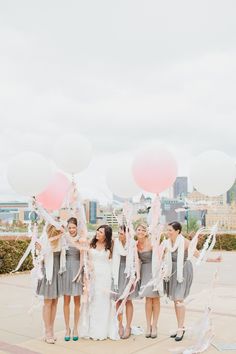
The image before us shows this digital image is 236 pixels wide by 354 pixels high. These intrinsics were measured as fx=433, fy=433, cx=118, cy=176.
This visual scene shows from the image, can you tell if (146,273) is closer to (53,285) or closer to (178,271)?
(178,271)

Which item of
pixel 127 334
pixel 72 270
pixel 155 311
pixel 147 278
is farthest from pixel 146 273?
pixel 72 270

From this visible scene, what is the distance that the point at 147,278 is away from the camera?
5.04m

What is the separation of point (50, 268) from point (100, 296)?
2.26 ft

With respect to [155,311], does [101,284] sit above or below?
above

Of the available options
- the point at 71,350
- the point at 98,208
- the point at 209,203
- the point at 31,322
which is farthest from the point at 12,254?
the point at 209,203

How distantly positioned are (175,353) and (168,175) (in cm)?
188

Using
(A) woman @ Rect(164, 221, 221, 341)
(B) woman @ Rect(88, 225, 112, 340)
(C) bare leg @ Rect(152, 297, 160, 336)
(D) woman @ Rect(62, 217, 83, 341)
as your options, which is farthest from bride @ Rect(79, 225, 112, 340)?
(A) woman @ Rect(164, 221, 221, 341)

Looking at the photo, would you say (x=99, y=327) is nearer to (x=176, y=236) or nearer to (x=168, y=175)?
(x=176, y=236)

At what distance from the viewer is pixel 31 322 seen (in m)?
6.00

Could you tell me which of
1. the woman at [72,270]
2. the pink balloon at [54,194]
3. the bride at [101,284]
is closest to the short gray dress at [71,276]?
the woman at [72,270]

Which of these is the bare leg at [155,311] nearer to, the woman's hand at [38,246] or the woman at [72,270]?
the woman at [72,270]

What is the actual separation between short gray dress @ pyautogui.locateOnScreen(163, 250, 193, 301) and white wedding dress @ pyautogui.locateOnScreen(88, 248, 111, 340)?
2.35 ft

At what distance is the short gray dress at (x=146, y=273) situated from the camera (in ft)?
16.4

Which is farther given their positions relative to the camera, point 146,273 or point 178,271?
point 146,273
